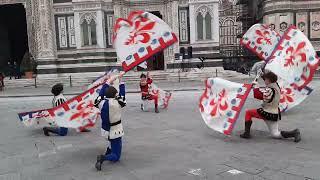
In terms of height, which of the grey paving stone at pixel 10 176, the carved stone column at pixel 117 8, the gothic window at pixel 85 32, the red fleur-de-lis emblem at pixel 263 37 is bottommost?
the grey paving stone at pixel 10 176

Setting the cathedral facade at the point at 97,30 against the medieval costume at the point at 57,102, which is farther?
the cathedral facade at the point at 97,30

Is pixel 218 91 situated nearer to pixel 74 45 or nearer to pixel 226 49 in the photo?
pixel 74 45

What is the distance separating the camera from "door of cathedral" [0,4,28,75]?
1364 inches

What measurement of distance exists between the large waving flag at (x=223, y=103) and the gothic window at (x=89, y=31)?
19960mm

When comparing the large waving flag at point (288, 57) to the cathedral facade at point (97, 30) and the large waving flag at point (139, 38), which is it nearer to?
the large waving flag at point (139, 38)

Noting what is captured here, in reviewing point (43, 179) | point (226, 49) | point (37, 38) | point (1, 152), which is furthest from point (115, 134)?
point (226, 49)

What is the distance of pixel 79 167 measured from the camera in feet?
20.0

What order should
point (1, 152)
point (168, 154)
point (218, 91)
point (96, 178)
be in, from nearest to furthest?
point (96, 178)
point (168, 154)
point (1, 152)
point (218, 91)

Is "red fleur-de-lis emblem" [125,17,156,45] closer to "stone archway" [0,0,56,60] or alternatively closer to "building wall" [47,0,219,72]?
"building wall" [47,0,219,72]

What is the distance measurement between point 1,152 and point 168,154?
3364 millimetres

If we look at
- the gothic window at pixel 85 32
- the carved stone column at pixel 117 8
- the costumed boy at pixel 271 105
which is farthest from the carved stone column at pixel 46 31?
the costumed boy at pixel 271 105

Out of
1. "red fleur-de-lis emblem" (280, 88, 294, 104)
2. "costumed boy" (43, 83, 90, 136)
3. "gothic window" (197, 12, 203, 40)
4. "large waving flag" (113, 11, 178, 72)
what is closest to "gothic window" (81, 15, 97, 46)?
"gothic window" (197, 12, 203, 40)

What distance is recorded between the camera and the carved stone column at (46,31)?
26.8 meters

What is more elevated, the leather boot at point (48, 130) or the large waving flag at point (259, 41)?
the large waving flag at point (259, 41)
